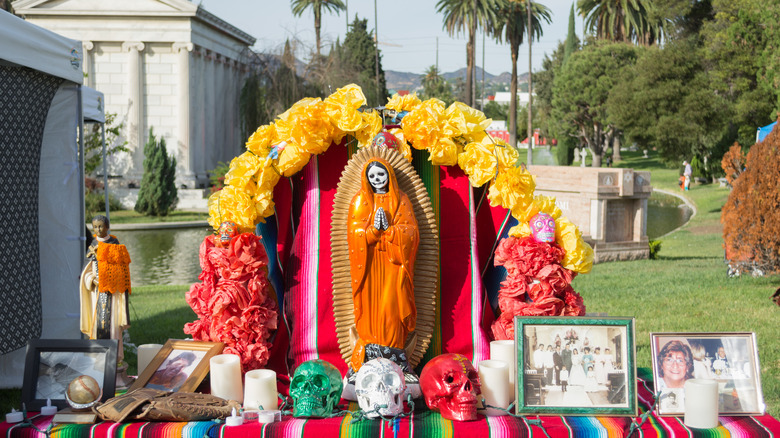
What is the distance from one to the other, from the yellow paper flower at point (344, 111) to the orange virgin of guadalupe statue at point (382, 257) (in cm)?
54

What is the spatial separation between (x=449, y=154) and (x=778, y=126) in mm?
7319

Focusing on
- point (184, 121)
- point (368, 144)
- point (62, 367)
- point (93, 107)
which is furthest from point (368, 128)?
point (184, 121)

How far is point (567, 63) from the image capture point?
49.4 meters

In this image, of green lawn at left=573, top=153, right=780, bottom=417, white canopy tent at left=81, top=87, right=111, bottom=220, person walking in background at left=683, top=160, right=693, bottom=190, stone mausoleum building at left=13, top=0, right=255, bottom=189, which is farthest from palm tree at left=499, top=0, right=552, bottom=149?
white canopy tent at left=81, top=87, right=111, bottom=220

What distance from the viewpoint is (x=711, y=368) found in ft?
14.8

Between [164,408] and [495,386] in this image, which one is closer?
[164,408]

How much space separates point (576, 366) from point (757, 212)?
288 inches

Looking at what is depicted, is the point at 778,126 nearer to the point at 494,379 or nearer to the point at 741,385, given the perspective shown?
the point at 741,385

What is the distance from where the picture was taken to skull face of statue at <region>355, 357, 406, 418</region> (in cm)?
432

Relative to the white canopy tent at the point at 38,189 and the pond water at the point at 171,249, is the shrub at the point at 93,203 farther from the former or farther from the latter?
the white canopy tent at the point at 38,189

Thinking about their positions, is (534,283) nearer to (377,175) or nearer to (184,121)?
(377,175)

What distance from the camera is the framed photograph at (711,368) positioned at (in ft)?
14.6

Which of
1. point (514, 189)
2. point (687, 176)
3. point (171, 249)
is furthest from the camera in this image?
point (687, 176)

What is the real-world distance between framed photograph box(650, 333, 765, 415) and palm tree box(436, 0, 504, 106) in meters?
44.3
